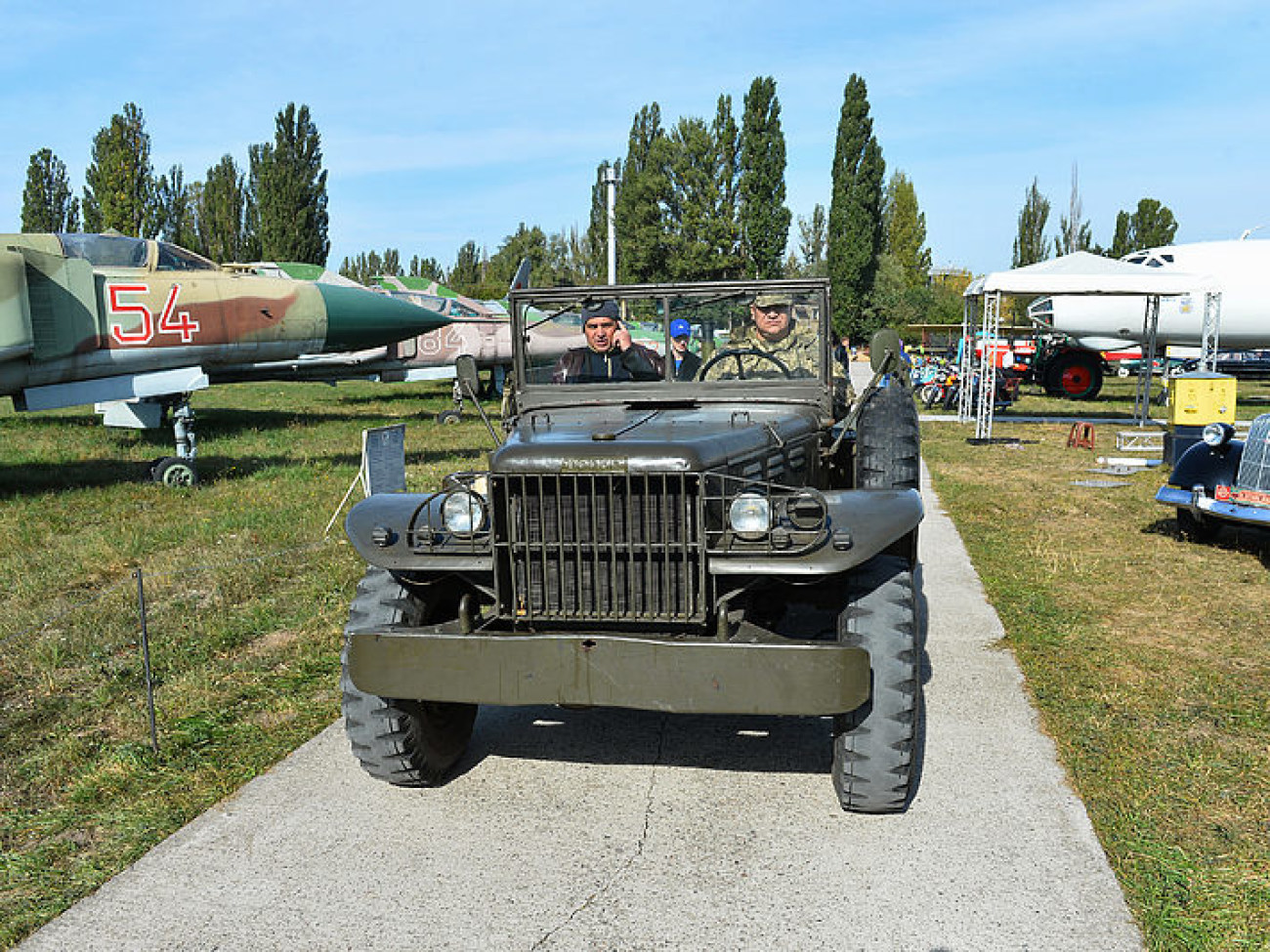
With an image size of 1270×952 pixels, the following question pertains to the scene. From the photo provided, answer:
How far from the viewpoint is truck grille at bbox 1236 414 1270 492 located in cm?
725

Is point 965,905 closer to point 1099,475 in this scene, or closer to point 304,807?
point 304,807

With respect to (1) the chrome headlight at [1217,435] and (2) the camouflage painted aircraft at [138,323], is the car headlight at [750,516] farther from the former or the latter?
(2) the camouflage painted aircraft at [138,323]

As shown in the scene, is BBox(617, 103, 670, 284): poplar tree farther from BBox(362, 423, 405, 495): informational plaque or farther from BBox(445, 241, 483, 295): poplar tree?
BBox(362, 423, 405, 495): informational plaque

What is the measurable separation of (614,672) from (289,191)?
3872 cm

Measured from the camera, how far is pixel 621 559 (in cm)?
356

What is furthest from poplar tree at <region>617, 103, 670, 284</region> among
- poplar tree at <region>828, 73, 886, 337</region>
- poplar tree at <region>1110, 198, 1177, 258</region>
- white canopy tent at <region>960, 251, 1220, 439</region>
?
white canopy tent at <region>960, 251, 1220, 439</region>

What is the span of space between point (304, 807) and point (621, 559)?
153cm

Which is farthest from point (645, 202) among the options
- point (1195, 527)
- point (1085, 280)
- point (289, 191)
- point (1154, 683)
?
Answer: point (1154, 683)

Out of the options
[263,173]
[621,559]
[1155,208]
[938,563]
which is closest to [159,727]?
[621,559]

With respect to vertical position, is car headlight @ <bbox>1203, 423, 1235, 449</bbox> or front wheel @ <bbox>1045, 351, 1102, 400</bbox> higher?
car headlight @ <bbox>1203, 423, 1235, 449</bbox>

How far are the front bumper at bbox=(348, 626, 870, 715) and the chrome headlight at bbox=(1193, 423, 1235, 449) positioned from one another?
229 inches

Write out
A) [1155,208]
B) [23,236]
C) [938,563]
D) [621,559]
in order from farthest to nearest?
[1155,208] < [23,236] < [938,563] < [621,559]


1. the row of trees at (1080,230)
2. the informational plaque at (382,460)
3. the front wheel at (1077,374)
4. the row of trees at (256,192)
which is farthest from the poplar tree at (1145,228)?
the informational plaque at (382,460)

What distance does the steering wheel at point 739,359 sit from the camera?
5086 millimetres
